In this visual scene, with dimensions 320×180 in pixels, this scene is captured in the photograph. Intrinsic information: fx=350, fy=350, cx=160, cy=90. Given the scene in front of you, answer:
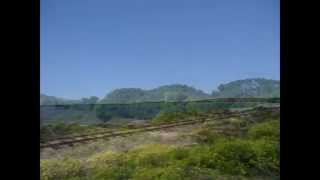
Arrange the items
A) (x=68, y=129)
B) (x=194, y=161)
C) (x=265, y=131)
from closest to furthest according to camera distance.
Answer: (x=265, y=131)
(x=68, y=129)
(x=194, y=161)

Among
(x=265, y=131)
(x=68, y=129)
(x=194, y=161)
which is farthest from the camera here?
(x=194, y=161)

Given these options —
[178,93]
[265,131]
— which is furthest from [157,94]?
[265,131]

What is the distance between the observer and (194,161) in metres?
1.76

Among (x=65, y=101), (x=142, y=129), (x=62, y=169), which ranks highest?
(x=65, y=101)

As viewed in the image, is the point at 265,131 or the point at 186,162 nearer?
the point at 265,131

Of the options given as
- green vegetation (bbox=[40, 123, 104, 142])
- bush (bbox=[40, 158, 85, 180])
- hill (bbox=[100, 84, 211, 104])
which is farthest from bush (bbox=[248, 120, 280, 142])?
bush (bbox=[40, 158, 85, 180])

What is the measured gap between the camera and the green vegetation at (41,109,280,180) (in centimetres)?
162

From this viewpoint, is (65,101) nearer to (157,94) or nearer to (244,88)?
(157,94)

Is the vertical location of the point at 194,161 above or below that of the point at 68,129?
below

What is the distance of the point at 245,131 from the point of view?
5.62ft

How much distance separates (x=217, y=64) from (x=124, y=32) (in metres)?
0.53

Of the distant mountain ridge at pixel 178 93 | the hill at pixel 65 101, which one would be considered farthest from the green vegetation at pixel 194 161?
the hill at pixel 65 101
